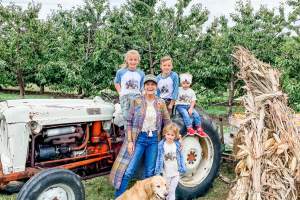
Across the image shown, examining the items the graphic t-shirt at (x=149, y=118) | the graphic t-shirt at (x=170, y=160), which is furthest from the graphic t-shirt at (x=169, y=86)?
the graphic t-shirt at (x=170, y=160)

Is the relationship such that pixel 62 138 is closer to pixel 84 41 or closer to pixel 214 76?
pixel 214 76

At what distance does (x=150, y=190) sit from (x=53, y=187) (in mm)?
1141

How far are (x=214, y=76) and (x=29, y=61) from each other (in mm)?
8186

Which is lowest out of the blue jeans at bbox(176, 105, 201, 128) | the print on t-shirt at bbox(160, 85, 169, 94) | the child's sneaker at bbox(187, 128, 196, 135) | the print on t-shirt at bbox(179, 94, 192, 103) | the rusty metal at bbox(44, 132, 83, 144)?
the rusty metal at bbox(44, 132, 83, 144)

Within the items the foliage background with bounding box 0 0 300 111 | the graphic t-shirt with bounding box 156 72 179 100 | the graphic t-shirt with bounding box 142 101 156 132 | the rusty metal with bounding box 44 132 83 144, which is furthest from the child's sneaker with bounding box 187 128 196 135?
the foliage background with bounding box 0 0 300 111

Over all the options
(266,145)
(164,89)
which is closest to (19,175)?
(164,89)

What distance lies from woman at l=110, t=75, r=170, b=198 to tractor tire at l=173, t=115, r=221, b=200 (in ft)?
2.25

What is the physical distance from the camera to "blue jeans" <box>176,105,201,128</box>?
21.0 feet

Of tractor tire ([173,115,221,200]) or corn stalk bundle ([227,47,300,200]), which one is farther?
tractor tire ([173,115,221,200])

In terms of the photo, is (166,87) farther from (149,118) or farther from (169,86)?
(149,118)

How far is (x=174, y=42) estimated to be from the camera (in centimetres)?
1287

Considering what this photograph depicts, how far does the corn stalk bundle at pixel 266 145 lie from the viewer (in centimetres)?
585

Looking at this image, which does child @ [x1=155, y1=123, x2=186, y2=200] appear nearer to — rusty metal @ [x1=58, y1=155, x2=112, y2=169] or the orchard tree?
rusty metal @ [x1=58, y1=155, x2=112, y2=169]

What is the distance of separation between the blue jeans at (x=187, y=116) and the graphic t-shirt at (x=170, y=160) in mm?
758
